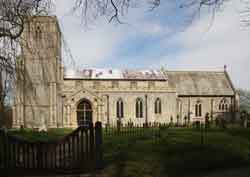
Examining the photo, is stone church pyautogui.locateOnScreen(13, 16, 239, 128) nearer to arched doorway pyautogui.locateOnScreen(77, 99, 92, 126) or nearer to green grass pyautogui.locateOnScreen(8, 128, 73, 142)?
arched doorway pyautogui.locateOnScreen(77, 99, 92, 126)

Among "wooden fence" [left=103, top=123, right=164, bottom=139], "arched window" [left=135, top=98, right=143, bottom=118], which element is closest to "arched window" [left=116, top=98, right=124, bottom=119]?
"arched window" [left=135, top=98, right=143, bottom=118]

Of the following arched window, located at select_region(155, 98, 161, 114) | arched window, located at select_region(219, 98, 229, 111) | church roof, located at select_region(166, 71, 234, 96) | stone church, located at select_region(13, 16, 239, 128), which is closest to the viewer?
stone church, located at select_region(13, 16, 239, 128)

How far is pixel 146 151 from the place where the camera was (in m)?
10.3

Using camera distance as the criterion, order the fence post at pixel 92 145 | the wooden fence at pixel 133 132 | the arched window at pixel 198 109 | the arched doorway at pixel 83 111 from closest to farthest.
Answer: the fence post at pixel 92 145, the wooden fence at pixel 133 132, the arched doorway at pixel 83 111, the arched window at pixel 198 109

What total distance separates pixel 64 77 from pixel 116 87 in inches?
317

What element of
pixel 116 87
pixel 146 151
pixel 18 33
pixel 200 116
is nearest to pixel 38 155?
pixel 146 151

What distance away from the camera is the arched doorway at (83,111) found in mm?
37406

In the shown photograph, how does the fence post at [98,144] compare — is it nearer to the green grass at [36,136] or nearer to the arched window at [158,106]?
the green grass at [36,136]

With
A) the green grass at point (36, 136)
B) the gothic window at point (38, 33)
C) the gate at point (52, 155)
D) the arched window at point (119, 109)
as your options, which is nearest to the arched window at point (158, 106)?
the arched window at point (119, 109)

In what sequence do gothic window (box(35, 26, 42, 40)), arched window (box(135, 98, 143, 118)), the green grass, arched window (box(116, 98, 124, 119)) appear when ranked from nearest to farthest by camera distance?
gothic window (box(35, 26, 42, 40)) → the green grass → arched window (box(116, 98, 124, 119)) → arched window (box(135, 98, 143, 118))

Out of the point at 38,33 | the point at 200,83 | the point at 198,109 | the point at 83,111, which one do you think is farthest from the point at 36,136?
the point at 200,83

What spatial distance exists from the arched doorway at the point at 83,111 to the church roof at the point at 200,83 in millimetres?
13698

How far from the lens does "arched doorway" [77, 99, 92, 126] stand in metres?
37.4

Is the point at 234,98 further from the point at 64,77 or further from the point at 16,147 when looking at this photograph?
the point at 16,147
